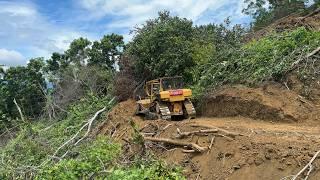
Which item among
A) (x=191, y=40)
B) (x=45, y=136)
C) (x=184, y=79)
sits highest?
(x=191, y=40)

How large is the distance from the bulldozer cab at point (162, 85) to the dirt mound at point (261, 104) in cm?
133

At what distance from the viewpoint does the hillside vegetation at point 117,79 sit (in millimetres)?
10039

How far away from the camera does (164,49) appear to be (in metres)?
19.7

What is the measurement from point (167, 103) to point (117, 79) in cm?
553

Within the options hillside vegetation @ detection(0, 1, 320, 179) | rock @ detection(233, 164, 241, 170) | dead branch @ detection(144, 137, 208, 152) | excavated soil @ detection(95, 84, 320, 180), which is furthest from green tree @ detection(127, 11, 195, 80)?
rock @ detection(233, 164, 241, 170)

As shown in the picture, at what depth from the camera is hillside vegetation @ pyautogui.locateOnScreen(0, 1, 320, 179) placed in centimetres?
1004

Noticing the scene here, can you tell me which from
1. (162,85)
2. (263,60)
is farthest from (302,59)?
(162,85)

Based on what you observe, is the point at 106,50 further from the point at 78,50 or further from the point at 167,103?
the point at 167,103

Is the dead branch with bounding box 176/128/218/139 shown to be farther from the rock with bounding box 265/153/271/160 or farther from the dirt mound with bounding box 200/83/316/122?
the dirt mound with bounding box 200/83/316/122

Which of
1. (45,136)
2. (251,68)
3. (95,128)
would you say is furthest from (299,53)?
(45,136)

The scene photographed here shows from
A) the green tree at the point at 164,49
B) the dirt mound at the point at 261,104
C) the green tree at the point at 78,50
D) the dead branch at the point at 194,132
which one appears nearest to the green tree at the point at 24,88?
the green tree at the point at 78,50

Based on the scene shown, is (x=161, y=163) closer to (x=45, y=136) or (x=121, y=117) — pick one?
(x=121, y=117)

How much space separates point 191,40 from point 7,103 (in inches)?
621

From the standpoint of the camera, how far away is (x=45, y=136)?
54.6 feet
